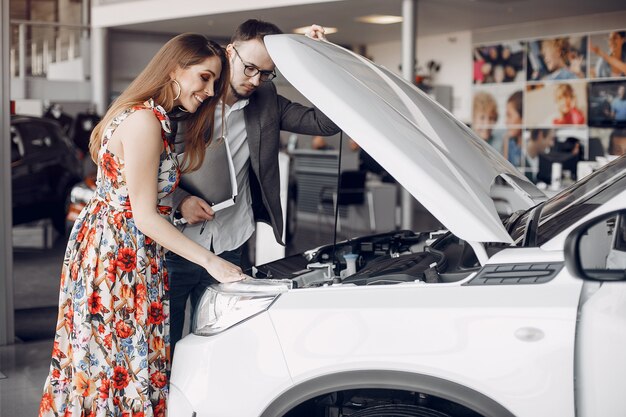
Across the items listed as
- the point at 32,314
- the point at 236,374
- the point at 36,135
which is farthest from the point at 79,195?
the point at 236,374

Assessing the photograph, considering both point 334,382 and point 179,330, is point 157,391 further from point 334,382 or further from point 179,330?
point 334,382

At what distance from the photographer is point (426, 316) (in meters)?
2.18

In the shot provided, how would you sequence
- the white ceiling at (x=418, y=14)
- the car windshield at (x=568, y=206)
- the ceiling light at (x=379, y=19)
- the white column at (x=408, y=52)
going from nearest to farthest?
1. the car windshield at (x=568, y=206)
2. the white column at (x=408, y=52)
3. the white ceiling at (x=418, y=14)
4. the ceiling light at (x=379, y=19)

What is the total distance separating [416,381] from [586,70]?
12.3m

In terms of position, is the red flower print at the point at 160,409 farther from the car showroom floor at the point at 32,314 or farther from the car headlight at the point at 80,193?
the car headlight at the point at 80,193

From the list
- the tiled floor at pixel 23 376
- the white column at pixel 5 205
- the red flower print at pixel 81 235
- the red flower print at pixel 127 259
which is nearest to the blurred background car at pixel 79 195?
the white column at pixel 5 205

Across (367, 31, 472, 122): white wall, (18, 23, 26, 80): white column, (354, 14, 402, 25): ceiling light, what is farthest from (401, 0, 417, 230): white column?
(18, 23, 26, 80): white column

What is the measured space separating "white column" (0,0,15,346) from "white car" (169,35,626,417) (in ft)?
11.9

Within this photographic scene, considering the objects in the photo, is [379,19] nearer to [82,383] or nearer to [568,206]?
[568,206]

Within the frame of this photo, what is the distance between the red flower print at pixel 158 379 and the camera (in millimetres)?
2842

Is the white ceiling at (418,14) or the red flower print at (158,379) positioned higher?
the white ceiling at (418,14)

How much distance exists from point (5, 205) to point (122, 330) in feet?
11.4

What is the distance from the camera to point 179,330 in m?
3.34

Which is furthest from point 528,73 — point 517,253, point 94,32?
point 517,253
